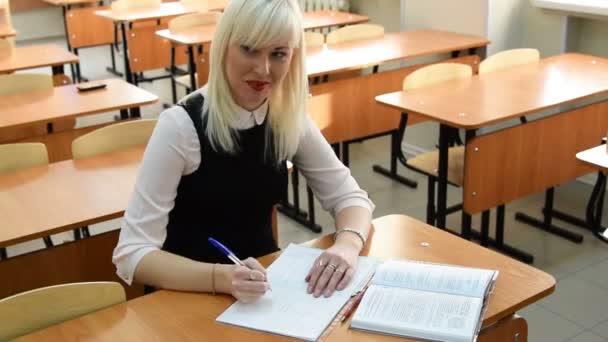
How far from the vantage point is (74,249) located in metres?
2.27

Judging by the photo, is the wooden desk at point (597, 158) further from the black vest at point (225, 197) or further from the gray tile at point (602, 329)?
the black vest at point (225, 197)

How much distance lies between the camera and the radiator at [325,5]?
5.87 m

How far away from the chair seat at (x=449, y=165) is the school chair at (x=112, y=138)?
1252mm

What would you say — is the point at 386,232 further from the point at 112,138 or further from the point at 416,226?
the point at 112,138

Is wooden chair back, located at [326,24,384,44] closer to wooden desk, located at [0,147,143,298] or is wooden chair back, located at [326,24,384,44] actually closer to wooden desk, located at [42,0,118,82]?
wooden desk, located at [0,147,143,298]

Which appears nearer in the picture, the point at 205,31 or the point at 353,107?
the point at 353,107

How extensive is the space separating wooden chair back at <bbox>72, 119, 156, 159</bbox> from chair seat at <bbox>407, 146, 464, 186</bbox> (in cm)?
125

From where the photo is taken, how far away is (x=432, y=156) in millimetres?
3428

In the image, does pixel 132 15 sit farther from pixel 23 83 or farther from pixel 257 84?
pixel 257 84

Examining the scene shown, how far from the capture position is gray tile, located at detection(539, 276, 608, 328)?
2863 mm

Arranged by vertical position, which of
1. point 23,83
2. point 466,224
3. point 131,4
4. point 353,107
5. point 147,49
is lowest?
point 466,224

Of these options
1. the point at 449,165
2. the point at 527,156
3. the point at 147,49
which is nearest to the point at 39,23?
the point at 147,49

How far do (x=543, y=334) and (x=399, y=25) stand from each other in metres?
3.11

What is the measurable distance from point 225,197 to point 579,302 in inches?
74.4
